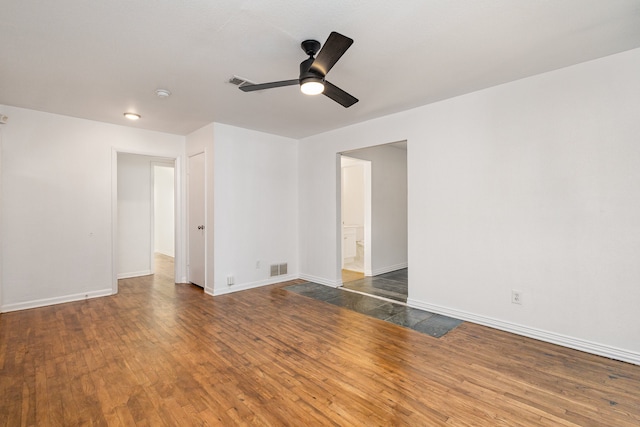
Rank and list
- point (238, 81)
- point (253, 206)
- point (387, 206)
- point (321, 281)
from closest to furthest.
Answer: point (238, 81)
point (253, 206)
point (321, 281)
point (387, 206)

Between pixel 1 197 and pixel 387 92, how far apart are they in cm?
486

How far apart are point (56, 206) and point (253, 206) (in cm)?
265

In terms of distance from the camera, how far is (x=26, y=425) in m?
1.75

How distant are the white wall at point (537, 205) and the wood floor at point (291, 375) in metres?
0.36

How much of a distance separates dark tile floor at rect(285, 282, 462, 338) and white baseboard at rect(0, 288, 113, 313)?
8.96ft

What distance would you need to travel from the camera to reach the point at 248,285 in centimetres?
482

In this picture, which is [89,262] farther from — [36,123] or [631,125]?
[631,125]

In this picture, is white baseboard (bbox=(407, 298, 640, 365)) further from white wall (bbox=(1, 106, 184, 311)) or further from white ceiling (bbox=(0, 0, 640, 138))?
white wall (bbox=(1, 106, 184, 311))

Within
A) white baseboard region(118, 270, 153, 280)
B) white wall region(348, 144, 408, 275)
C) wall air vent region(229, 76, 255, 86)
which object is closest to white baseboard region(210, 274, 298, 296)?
white wall region(348, 144, 408, 275)

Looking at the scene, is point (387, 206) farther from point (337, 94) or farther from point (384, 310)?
point (337, 94)

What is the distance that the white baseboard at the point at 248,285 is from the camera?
4491mm

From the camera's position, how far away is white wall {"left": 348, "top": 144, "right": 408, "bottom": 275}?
5.56 meters

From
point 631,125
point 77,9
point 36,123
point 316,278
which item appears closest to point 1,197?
point 36,123

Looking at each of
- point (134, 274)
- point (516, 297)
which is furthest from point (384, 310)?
point (134, 274)
